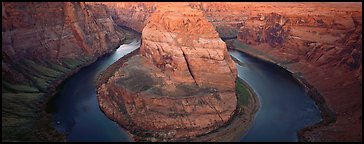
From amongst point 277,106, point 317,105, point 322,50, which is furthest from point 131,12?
point 317,105

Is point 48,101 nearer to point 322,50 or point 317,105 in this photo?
point 317,105

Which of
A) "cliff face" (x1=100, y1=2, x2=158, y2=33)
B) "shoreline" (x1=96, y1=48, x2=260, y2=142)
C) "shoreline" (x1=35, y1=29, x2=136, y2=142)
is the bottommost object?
"cliff face" (x1=100, y1=2, x2=158, y2=33)

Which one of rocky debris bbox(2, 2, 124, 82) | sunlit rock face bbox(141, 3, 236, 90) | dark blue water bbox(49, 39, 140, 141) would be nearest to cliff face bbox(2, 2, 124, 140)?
rocky debris bbox(2, 2, 124, 82)

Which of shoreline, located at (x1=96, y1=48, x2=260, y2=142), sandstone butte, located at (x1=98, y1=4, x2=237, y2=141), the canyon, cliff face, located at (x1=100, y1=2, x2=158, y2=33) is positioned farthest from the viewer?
cliff face, located at (x1=100, y1=2, x2=158, y2=33)

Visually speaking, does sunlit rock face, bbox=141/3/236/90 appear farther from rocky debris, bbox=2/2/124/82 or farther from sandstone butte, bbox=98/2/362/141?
rocky debris, bbox=2/2/124/82

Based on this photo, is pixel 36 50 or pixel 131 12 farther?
pixel 131 12

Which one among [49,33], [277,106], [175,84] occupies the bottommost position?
[277,106]

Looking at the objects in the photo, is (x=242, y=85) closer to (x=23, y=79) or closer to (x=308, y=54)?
(x=308, y=54)

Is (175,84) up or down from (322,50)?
up

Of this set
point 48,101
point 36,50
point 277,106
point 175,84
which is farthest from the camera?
point 36,50

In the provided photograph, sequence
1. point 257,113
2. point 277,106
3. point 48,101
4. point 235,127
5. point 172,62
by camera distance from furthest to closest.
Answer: point 48,101 → point 277,106 → point 257,113 → point 172,62 → point 235,127
